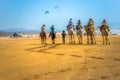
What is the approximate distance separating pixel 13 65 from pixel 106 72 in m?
5.13

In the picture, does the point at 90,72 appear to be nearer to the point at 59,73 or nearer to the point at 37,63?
the point at 59,73

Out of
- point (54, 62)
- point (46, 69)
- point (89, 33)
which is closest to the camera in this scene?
point (46, 69)

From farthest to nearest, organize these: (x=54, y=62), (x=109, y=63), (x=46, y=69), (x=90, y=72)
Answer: (x=54, y=62) → (x=109, y=63) → (x=46, y=69) → (x=90, y=72)

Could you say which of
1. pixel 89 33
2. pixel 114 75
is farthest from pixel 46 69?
pixel 89 33

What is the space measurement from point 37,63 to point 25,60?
1.62m

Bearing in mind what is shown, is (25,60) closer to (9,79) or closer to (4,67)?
(4,67)

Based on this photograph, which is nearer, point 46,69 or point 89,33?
point 46,69

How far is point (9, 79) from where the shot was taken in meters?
14.9

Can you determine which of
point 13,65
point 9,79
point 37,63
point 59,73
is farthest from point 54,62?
point 9,79

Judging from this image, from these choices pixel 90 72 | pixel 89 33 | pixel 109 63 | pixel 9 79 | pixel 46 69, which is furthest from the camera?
pixel 89 33

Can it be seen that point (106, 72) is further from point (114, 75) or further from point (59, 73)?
point (59, 73)

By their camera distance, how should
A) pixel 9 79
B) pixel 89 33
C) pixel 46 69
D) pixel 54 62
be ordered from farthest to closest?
pixel 89 33, pixel 54 62, pixel 46 69, pixel 9 79

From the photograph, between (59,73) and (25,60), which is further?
(25,60)

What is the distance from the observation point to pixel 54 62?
65.2 feet
